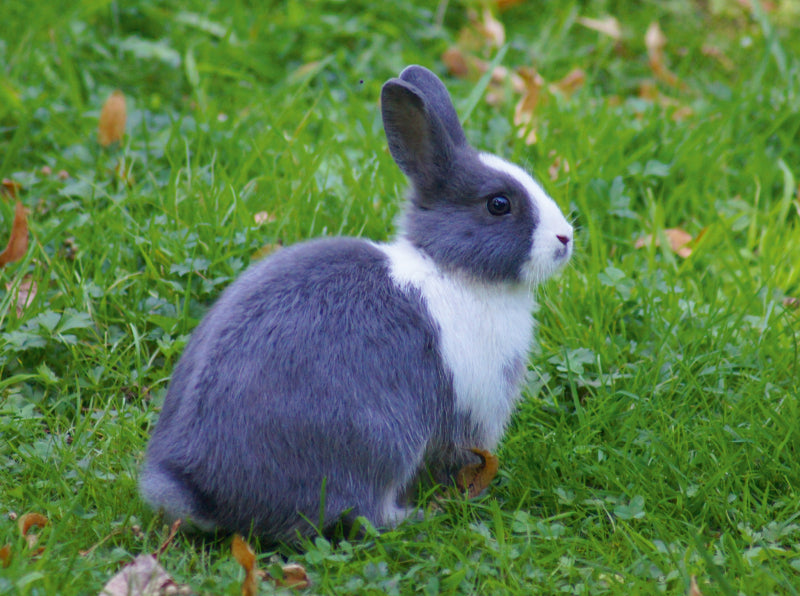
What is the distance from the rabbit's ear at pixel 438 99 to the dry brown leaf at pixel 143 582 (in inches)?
65.2

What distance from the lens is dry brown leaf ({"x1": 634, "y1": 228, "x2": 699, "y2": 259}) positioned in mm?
4379

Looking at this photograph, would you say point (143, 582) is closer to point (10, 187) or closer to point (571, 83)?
point (10, 187)

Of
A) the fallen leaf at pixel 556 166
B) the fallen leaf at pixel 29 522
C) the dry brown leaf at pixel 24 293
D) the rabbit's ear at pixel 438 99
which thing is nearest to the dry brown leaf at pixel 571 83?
the fallen leaf at pixel 556 166

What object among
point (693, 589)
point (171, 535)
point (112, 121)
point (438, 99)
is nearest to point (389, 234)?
point (438, 99)

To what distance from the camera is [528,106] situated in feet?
16.9

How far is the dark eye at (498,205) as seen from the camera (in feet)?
10.7

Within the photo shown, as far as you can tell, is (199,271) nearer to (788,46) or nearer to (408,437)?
(408,437)

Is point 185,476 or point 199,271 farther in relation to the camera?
point 199,271

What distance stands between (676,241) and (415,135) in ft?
5.56

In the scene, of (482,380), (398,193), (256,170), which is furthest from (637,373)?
(256,170)

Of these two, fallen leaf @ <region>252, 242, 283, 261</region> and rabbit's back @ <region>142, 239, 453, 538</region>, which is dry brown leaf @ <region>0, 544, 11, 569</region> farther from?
fallen leaf @ <region>252, 242, 283, 261</region>

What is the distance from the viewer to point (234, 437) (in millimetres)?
2836

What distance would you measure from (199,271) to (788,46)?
13.1 ft

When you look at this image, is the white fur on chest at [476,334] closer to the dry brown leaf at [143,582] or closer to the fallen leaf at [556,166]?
the dry brown leaf at [143,582]
